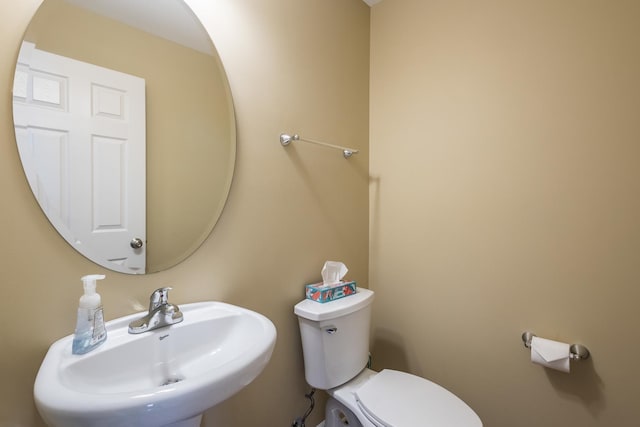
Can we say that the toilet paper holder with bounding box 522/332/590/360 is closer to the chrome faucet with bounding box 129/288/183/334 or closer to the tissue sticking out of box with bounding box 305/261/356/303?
the tissue sticking out of box with bounding box 305/261/356/303

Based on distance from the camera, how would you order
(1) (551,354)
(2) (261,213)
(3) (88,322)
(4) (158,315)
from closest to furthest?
(3) (88,322)
(4) (158,315)
(1) (551,354)
(2) (261,213)

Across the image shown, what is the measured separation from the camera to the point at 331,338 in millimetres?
1198

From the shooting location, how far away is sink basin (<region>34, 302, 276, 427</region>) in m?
0.51

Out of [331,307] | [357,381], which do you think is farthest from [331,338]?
[357,381]

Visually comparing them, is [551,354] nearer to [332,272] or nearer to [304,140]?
[332,272]

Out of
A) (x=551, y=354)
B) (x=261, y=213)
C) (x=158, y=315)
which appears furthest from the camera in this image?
(x=261, y=213)

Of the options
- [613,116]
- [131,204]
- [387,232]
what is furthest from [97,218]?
[613,116]

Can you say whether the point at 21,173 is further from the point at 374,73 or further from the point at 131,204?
the point at 374,73

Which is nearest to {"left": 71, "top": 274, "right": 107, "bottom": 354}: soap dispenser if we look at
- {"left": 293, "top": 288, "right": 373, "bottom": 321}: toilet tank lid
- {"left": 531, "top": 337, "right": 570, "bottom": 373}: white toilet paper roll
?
{"left": 293, "top": 288, "right": 373, "bottom": 321}: toilet tank lid

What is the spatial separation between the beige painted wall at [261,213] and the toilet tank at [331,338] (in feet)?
0.36

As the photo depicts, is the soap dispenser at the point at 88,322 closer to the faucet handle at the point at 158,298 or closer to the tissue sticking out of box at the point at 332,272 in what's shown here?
the faucet handle at the point at 158,298

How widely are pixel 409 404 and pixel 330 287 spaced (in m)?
0.52

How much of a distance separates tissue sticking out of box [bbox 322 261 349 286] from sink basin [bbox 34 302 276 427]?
0.50m

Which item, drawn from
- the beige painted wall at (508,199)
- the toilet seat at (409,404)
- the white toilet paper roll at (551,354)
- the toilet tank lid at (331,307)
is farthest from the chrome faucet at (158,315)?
the white toilet paper roll at (551,354)
